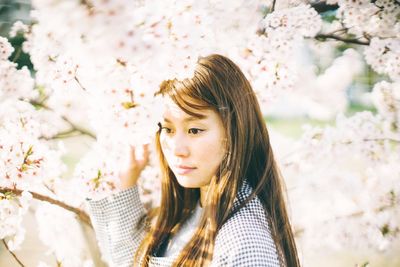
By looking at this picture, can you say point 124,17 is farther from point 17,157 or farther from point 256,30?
point 256,30

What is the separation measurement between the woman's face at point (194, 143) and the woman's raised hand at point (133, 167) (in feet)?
1.14

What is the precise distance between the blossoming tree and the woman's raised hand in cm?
A: 4

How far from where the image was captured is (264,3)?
6.07 feet

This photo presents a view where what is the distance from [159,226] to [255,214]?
403 mm

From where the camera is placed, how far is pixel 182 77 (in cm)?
122

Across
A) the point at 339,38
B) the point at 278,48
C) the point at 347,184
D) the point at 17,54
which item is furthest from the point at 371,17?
the point at 17,54

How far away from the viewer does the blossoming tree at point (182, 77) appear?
1.18m

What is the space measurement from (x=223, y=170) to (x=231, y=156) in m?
0.04

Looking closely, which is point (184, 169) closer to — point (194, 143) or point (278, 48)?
point (194, 143)

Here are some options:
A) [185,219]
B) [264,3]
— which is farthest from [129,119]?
[264,3]

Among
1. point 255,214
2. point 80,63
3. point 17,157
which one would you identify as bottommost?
point 255,214

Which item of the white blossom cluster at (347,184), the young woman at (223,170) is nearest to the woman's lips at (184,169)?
the young woman at (223,170)

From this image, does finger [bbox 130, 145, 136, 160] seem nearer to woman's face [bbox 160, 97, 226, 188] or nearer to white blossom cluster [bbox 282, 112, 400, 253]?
woman's face [bbox 160, 97, 226, 188]

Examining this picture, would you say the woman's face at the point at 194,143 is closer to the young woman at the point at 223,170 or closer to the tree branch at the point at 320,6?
the young woman at the point at 223,170
